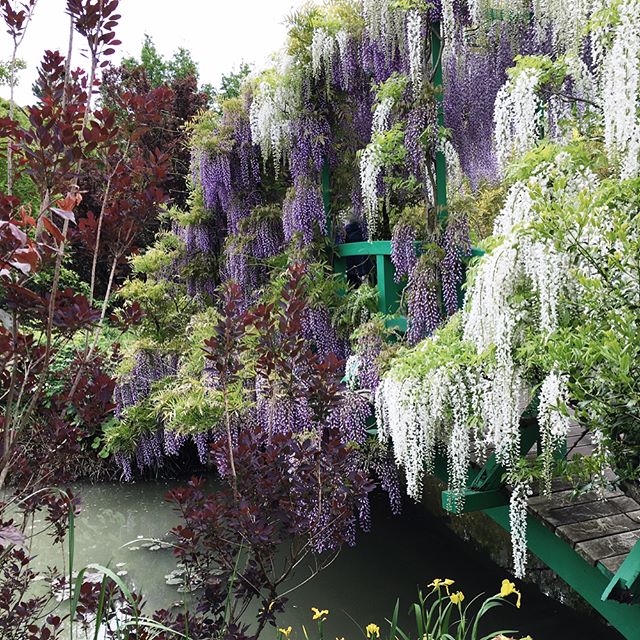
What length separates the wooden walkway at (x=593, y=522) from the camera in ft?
9.71

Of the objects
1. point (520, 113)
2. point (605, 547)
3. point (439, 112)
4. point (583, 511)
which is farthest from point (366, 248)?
point (605, 547)

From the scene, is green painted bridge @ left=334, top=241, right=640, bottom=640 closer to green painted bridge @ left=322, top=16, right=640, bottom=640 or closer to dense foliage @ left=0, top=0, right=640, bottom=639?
green painted bridge @ left=322, top=16, right=640, bottom=640

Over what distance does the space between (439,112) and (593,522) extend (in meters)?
2.84

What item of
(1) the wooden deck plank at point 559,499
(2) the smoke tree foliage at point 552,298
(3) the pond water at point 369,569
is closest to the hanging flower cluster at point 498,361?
(2) the smoke tree foliage at point 552,298

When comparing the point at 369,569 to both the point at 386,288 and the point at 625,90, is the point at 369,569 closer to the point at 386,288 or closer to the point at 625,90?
the point at 386,288

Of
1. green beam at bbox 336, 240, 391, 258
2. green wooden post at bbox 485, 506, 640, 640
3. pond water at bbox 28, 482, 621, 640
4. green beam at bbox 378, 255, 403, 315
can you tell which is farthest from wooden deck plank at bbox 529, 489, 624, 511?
green beam at bbox 336, 240, 391, 258

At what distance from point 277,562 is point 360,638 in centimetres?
144

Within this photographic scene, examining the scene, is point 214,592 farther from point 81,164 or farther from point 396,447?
point 396,447

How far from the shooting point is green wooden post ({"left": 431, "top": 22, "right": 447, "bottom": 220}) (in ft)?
14.1

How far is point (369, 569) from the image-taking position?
516 centimetres

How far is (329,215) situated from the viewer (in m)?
5.67

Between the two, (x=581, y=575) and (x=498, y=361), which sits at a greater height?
(x=498, y=361)

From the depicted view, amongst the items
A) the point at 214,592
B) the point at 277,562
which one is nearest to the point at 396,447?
the point at 214,592

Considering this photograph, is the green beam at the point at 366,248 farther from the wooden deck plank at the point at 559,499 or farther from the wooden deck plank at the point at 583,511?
the wooden deck plank at the point at 583,511
